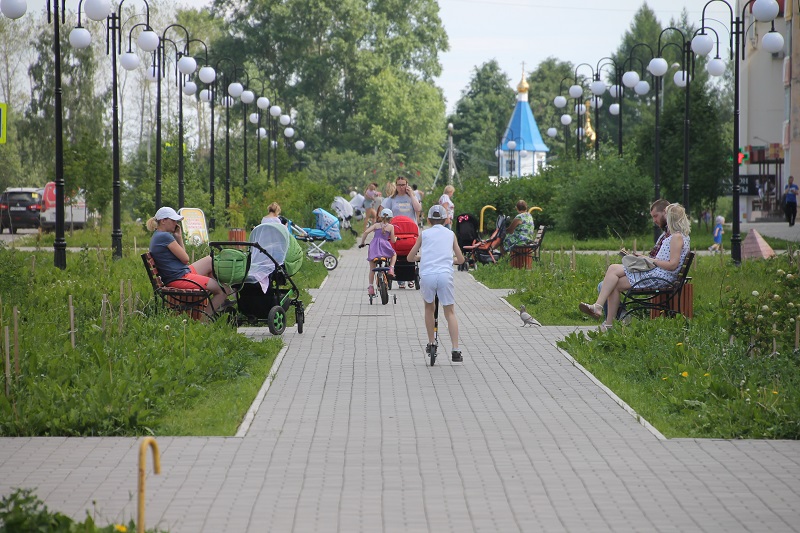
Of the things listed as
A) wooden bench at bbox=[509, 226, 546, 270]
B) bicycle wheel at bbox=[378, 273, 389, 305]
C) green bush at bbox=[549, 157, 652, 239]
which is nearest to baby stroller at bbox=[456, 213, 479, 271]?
wooden bench at bbox=[509, 226, 546, 270]

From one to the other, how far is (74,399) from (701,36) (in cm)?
1906

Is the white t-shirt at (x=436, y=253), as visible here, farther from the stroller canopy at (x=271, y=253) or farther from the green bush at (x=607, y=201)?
the green bush at (x=607, y=201)

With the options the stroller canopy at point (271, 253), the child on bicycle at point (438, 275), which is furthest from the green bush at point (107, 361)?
the child on bicycle at point (438, 275)

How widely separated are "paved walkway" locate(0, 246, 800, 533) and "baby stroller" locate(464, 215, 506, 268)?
48.4ft

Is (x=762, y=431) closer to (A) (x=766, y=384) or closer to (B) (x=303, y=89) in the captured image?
(A) (x=766, y=384)

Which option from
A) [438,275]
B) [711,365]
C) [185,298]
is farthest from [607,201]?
[711,365]

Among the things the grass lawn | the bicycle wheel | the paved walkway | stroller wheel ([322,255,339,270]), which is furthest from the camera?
stroller wheel ([322,255,339,270])

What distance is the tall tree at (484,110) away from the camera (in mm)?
106125

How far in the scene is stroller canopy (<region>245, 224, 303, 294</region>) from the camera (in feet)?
45.0

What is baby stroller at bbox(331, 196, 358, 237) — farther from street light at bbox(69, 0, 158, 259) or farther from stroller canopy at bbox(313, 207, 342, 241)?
street light at bbox(69, 0, 158, 259)

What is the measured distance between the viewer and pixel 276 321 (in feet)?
45.1

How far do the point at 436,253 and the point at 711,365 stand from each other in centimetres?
296

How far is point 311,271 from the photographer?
2444cm

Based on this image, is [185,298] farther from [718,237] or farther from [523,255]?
[718,237]
